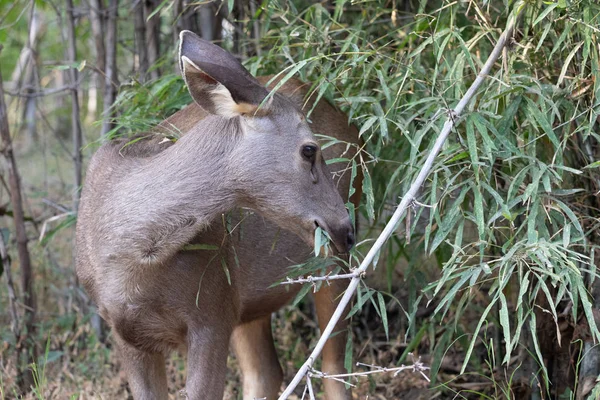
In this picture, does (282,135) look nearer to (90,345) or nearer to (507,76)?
(507,76)

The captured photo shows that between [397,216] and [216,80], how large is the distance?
34.1 inches

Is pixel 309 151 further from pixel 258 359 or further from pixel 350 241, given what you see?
pixel 258 359

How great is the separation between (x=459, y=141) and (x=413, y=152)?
0.24m

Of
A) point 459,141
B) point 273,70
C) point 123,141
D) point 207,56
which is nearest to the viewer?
point 207,56

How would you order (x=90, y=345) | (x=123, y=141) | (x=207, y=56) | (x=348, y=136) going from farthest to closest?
(x=90, y=345) < (x=348, y=136) < (x=123, y=141) < (x=207, y=56)

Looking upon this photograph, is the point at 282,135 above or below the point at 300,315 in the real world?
above

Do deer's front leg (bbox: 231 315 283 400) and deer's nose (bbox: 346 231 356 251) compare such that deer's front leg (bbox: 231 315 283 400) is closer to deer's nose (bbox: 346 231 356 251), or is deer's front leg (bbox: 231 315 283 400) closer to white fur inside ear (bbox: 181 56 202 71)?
deer's nose (bbox: 346 231 356 251)

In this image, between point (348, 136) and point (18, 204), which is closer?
point (348, 136)

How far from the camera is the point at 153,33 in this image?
233 inches

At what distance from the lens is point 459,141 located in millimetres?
3842

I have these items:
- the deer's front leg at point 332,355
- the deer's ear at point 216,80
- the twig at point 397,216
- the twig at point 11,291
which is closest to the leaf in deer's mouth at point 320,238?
the twig at point 397,216

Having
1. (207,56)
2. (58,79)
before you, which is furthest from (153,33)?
(58,79)

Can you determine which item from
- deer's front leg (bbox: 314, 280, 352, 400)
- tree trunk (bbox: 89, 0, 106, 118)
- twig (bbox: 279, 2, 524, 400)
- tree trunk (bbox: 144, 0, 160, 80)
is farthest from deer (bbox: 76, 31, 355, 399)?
tree trunk (bbox: 144, 0, 160, 80)

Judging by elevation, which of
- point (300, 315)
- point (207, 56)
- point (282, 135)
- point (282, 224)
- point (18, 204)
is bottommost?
point (300, 315)
